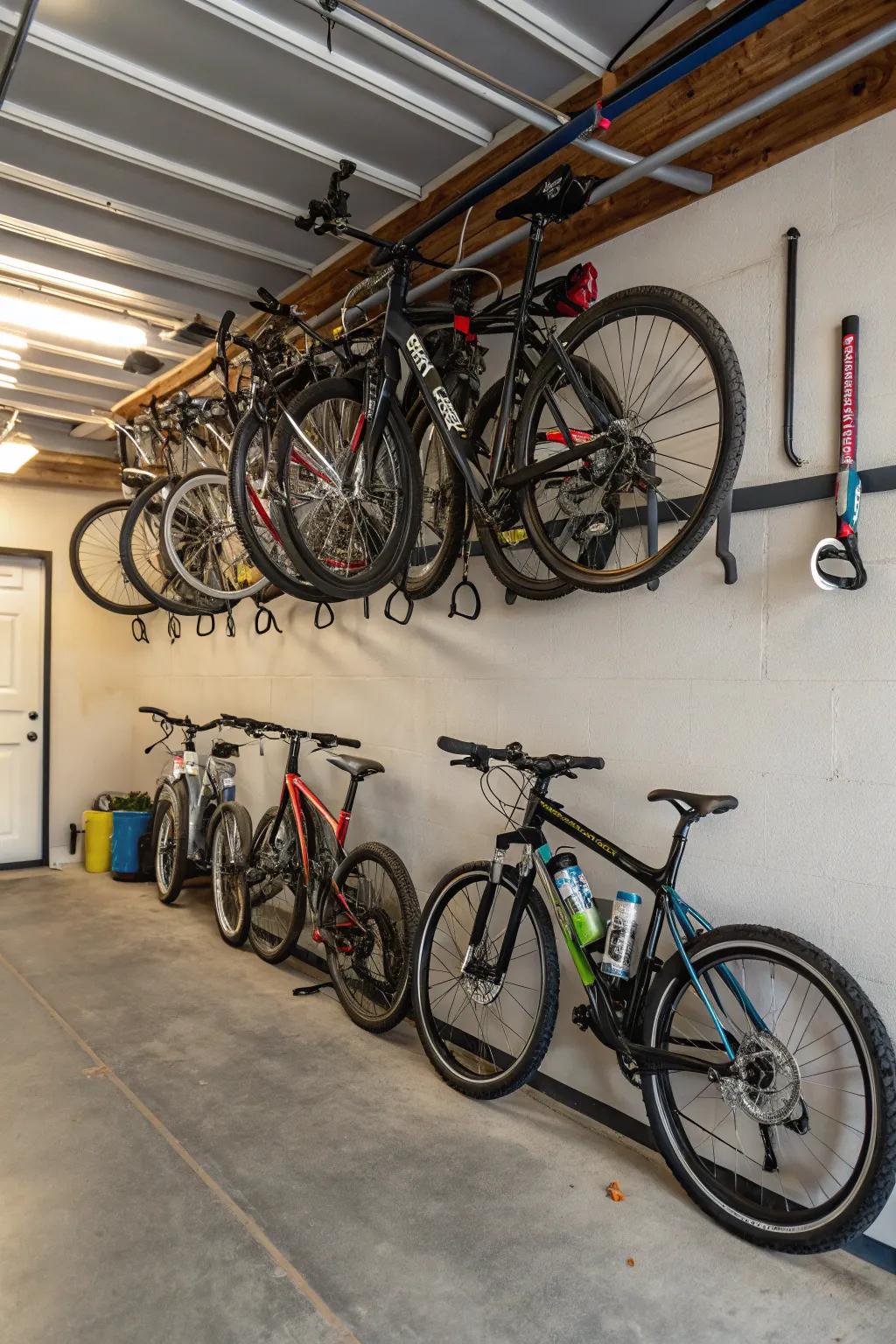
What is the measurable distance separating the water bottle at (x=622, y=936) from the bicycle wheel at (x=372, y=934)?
942mm

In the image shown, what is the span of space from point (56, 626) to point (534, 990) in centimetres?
480

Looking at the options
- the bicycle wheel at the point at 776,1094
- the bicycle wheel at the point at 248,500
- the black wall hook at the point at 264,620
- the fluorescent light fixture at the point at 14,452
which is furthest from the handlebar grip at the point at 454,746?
the fluorescent light fixture at the point at 14,452

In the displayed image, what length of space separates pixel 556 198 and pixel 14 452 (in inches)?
151

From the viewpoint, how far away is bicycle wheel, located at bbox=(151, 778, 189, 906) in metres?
5.04

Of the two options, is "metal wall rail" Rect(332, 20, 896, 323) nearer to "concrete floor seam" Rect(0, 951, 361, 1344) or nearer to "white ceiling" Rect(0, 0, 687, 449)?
"white ceiling" Rect(0, 0, 687, 449)

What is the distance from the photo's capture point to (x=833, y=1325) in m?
1.89

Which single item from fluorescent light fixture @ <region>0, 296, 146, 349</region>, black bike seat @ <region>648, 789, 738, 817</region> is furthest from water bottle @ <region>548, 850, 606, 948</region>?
fluorescent light fixture @ <region>0, 296, 146, 349</region>

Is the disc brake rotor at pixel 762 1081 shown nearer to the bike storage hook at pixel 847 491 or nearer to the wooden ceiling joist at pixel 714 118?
the bike storage hook at pixel 847 491

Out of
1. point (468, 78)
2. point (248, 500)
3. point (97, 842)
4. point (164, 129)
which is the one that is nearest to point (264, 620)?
point (248, 500)

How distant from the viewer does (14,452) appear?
508 centimetres

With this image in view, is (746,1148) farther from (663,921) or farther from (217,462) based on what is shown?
(217,462)

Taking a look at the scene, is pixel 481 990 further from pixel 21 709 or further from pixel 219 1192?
pixel 21 709

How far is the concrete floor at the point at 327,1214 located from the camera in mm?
1904

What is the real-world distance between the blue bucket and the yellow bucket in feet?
1.09
